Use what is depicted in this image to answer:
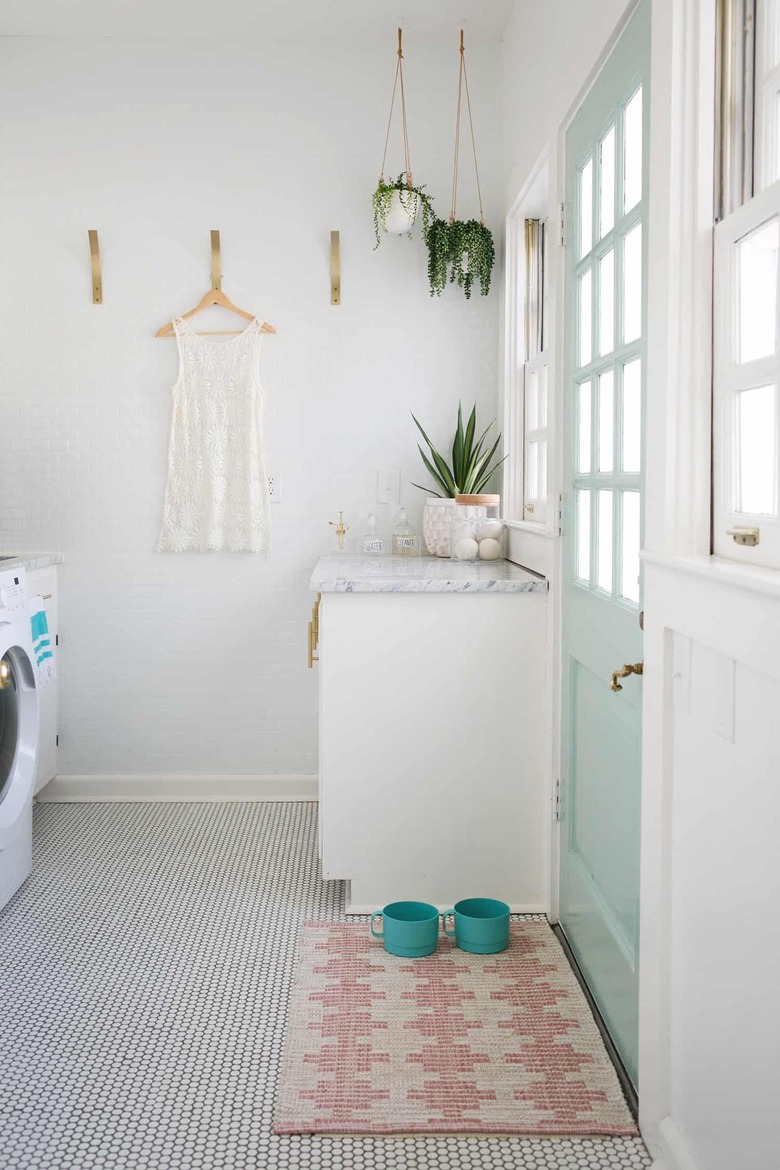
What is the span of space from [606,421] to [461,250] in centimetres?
153

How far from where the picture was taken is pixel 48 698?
351 cm

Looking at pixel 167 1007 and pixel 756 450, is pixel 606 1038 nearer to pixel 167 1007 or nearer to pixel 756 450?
pixel 167 1007

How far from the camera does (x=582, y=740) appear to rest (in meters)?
2.35

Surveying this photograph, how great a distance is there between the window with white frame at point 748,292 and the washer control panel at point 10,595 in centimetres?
185

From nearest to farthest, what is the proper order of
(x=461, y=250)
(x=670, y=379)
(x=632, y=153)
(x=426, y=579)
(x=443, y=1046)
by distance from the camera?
(x=670, y=379) < (x=632, y=153) < (x=443, y=1046) < (x=426, y=579) < (x=461, y=250)

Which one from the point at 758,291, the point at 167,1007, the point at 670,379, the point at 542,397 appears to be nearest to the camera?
the point at 758,291

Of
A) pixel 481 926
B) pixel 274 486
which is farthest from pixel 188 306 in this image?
pixel 481 926

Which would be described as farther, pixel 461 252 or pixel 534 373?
pixel 461 252

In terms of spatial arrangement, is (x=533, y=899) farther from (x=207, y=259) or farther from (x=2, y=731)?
(x=207, y=259)

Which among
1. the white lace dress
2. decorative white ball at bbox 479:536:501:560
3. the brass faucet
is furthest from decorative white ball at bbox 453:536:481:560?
the white lace dress

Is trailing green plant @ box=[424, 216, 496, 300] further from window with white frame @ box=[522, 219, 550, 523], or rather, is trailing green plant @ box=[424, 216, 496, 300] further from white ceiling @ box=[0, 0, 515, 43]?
white ceiling @ box=[0, 0, 515, 43]

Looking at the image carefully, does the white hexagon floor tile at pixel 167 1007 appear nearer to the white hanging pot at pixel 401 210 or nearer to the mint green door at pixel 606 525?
the mint green door at pixel 606 525

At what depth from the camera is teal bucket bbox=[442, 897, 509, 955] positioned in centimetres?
→ 246

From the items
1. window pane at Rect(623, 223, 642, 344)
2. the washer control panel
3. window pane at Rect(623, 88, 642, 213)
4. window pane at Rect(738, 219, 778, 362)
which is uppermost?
Answer: window pane at Rect(623, 88, 642, 213)
